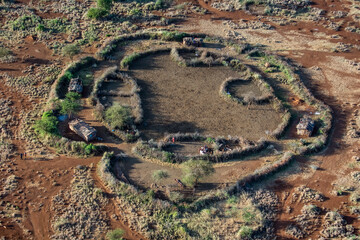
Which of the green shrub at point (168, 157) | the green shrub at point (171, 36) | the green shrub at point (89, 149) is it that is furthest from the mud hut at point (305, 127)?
the green shrub at point (171, 36)

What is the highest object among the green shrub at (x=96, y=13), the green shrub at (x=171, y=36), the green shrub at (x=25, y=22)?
the green shrub at (x=96, y=13)

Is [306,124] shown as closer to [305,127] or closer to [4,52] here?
[305,127]

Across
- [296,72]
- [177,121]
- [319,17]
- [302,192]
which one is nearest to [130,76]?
[177,121]

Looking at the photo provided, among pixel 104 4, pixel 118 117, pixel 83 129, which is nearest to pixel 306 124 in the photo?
pixel 118 117

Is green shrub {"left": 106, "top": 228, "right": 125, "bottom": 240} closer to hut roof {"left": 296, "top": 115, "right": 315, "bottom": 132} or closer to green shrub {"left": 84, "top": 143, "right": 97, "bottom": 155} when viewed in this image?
green shrub {"left": 84, "top": 143, "right": 97, "bottom": 155}

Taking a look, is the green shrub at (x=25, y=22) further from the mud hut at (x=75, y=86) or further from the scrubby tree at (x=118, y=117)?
the scrubby tree at (x=118, y=117)

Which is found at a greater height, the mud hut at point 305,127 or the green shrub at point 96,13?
the green shrub at point 96,13

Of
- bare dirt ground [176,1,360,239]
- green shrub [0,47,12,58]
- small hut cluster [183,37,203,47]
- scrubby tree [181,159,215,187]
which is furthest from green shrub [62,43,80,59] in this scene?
scrubby tree [181,159,215,187]
